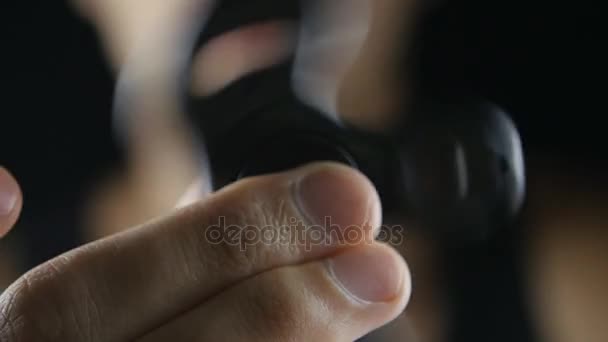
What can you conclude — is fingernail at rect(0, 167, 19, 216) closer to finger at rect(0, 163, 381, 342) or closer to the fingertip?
finger at rect(0, 163, 381, 342)

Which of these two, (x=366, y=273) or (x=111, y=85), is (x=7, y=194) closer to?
(x=111, y=85)

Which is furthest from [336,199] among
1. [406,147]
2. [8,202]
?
[8,202]

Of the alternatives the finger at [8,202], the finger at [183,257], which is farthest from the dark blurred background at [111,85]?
the finger at [183,257]

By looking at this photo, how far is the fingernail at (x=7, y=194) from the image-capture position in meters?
0.43

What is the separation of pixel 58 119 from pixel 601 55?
440 mm

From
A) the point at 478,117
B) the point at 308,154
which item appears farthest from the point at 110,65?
the point at 478,117

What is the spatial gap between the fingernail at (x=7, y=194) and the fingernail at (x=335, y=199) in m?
0.22

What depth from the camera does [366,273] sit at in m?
0.37

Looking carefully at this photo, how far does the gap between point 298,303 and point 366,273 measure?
0.05m

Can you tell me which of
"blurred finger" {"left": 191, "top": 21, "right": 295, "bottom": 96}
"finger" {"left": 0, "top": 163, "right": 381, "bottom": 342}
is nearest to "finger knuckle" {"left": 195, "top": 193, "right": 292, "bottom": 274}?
"finger" {"left": 0, "top": 163, "right": 381, "bottom": 342}

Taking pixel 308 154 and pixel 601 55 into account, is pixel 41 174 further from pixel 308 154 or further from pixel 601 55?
pixel 601 55

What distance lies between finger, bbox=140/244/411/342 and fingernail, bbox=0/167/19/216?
0.51 ft

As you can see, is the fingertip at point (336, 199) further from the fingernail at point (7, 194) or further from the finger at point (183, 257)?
the fingernail at point (7, 194)

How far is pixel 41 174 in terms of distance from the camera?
1.64ft
